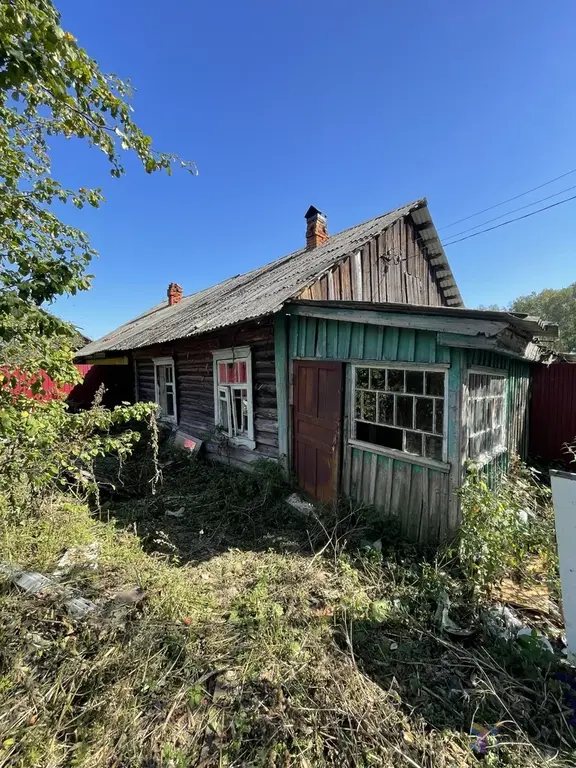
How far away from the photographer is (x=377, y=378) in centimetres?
473

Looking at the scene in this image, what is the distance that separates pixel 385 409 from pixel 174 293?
14287 mm

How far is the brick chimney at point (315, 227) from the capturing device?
32.3 ft

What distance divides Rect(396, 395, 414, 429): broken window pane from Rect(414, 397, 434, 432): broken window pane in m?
0.10

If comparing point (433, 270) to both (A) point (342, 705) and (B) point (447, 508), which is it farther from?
(A) point (342, 705)

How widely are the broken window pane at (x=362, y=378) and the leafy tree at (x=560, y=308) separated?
37.1 meters

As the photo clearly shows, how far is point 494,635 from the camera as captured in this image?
2.97m

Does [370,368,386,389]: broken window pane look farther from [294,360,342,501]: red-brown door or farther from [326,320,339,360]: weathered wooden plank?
[326,320,339,360]: weathered wooden plank

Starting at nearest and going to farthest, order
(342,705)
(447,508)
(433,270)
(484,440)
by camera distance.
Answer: (342,705)
(447,508)
(484,440)
(433,270)

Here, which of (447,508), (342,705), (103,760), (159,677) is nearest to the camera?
(103,760)

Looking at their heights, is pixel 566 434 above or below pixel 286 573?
above

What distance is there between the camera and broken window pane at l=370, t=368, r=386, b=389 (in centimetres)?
466

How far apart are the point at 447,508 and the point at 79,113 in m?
4.82

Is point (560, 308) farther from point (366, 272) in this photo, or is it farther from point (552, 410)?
point (366, 272)

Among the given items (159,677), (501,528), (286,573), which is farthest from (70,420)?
(501,528)
